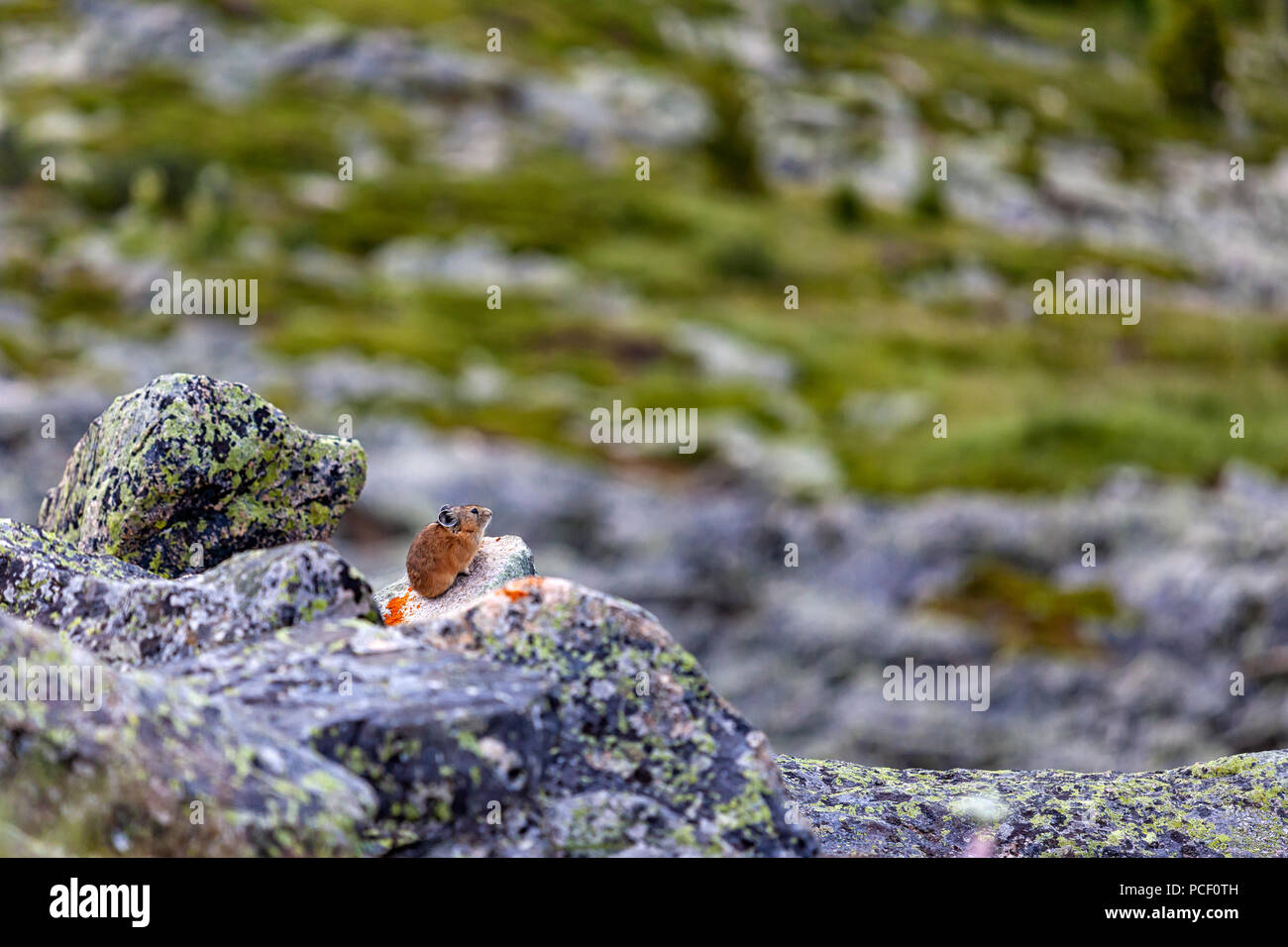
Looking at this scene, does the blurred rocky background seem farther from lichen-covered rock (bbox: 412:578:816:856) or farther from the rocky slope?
lichen-covered rock (bbox: 412:578:816:856)

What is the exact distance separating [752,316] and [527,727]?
75.9 meters

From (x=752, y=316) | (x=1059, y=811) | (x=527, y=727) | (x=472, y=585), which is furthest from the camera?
(x=752, y=316)

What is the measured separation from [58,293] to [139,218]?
41.1ft

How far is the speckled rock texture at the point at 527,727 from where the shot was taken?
251 inches

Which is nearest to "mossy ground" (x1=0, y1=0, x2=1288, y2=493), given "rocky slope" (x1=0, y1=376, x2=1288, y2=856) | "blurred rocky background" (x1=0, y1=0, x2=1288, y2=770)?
"blurred rocky background" (x1=0, y1=0, x2=1288, y2=770)

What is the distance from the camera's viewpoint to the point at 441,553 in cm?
1066

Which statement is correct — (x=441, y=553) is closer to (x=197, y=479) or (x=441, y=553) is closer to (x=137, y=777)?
(x=197, y=479)

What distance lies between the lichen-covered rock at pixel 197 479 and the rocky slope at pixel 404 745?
0.60 ft

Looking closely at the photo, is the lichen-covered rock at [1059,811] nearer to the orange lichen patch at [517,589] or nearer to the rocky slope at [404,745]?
the rocky slope at [404,745]

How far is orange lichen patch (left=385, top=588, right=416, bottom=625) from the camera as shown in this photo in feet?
34.0

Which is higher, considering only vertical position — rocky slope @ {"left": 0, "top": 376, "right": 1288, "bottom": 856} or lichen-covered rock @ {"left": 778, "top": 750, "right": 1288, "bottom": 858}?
rocky slope @ {"left": 0, "top": 376, "right": 1288, "bottom": 856}

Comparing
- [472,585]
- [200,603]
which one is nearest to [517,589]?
[200,603]

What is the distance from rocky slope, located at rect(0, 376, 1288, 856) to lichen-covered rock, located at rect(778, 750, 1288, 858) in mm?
25
